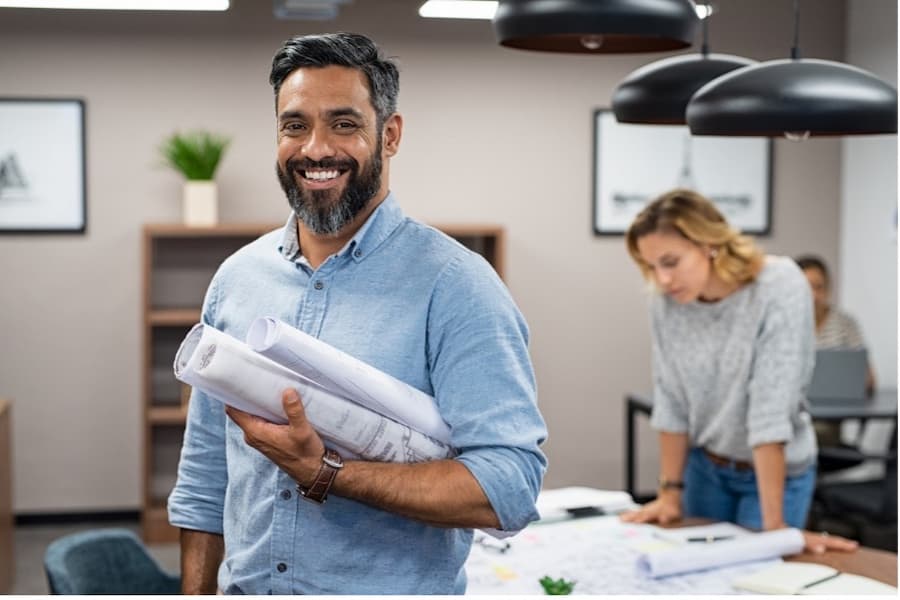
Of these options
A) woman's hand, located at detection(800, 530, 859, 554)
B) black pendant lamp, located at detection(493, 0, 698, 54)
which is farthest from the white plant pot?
black pendant lamp, located at detection(493, 0, 698, 54)

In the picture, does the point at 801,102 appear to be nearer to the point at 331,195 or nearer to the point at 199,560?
the point at 331,195

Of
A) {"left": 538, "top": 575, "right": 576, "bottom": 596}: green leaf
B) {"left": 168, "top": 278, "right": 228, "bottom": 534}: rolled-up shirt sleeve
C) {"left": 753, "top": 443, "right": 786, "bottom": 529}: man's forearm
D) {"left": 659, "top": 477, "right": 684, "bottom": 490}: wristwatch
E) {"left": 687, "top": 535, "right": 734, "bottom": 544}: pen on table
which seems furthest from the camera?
{"left": 659, "top": 477, "right": 684, "bottom": 490}: wristwatch

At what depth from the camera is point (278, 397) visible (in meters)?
Result: 1.16

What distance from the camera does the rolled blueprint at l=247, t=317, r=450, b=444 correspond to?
1133 millimetres

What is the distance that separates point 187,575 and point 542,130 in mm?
4157

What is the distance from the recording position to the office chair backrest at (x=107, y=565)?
7.25 feet

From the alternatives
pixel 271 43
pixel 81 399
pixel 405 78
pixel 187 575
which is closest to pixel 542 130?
pixel 405 78

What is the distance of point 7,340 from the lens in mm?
5121

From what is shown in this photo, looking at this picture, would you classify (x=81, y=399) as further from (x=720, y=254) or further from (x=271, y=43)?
(x=720, y=254)

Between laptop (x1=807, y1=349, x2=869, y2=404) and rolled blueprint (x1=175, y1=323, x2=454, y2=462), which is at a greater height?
rolled blueprint (x1=175, y1=323, x2=454, y2=462)

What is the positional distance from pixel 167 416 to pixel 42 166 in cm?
123

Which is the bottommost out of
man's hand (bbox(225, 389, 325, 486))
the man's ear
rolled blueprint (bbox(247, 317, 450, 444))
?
man's hand (bbox(225, 389, 325, 486))

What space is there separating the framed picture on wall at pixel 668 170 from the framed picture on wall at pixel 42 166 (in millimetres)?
2330

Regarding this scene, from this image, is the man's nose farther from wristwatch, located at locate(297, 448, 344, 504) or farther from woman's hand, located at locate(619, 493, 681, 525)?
woman's hand, located at locate(619, 493, 681, 525)
